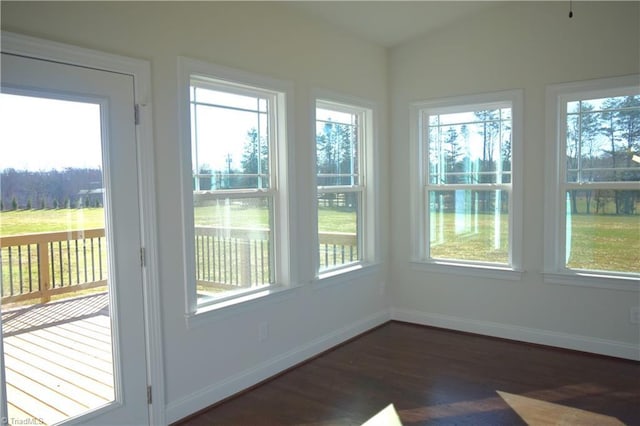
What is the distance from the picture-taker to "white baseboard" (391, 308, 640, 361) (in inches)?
152

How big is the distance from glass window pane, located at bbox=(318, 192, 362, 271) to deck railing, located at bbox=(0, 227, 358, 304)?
1.00 m

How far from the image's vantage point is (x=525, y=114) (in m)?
4.15

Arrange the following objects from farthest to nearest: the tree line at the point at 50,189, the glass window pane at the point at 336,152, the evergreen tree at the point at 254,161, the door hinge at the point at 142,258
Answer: the glass window pane at the point at 336,152, the evergreen tree at the point at 254,161, the door hinge at the point at 142,258, the tree line at the point at 50,189

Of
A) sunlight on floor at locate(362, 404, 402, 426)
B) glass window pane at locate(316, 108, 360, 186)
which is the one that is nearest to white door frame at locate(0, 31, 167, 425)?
sunlight on floor at locate(362, 404, 402, 426)

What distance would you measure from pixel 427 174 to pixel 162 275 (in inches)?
115

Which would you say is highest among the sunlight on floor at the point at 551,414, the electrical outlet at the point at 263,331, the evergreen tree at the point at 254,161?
the evergreen tree at the point at 254,161

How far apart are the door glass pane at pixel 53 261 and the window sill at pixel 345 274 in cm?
188

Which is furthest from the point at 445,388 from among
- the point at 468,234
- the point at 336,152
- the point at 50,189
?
the point at 50,189

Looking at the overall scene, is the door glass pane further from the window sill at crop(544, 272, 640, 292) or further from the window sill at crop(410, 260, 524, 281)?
the window sill at crop(544, 272, 640, 292)

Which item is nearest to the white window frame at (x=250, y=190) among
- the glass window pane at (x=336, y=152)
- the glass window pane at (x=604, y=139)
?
the glass window pane at (x=336, y=152)

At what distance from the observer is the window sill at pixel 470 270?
14.2ft

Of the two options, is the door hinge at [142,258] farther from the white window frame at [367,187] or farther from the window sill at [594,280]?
the window sill at [594,280]

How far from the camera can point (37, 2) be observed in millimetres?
2234

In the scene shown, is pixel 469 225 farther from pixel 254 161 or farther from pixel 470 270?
pixel 254 161
